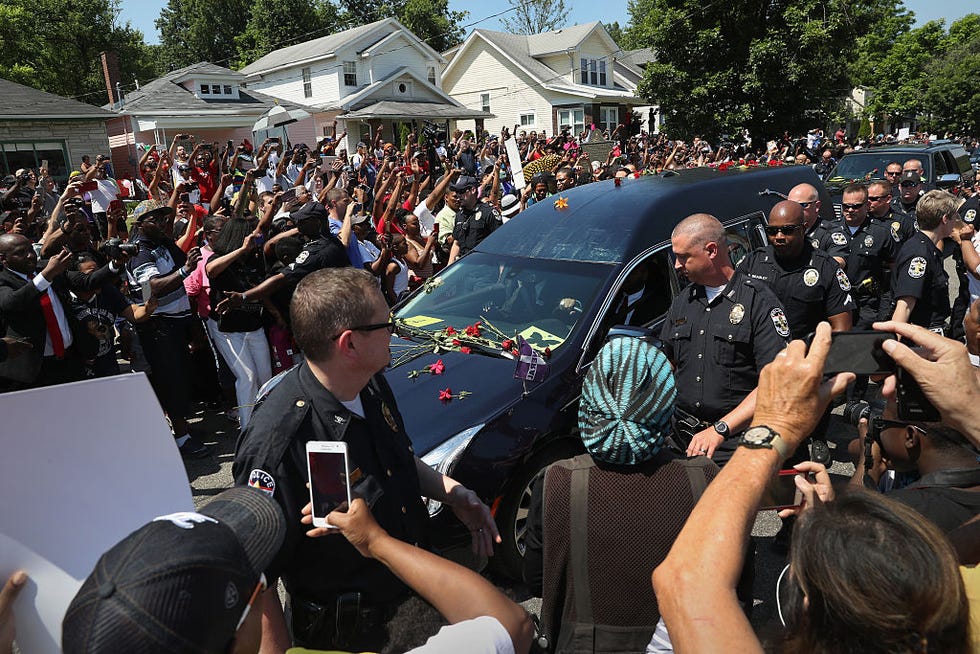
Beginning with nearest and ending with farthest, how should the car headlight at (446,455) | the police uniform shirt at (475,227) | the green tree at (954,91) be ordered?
the car headlight at (446,455) → the police uniform shirt at (475,227) → the green tree at (954,91)

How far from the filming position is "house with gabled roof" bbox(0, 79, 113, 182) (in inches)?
837

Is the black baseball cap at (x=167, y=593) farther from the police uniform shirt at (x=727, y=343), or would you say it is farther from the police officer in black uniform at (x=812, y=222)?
the police officer in black uniform at (x=812, y=222)

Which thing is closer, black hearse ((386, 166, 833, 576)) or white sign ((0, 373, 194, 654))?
white sign ((0, 373, 194, 654))

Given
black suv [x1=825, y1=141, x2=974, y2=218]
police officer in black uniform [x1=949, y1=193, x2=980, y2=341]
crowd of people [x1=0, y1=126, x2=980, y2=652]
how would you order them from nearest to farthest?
crowd of people [x1=0, y1=126, x2=980, y2=652]
police officer in black uniform [x1=949, y1=193, x2=980, y2=341]
black suv [x1=825, y1=141, x2=974, y2=218]

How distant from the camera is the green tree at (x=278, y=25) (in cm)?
5391

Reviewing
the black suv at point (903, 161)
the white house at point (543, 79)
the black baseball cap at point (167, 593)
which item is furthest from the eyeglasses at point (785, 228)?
the white house at point (543, 79)

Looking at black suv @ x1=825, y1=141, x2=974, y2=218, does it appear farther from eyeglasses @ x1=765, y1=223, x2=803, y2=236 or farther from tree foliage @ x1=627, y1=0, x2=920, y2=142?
tree foliage @ x1=627, y1=0, x2=920, y2=142

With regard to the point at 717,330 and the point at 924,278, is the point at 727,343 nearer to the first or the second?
the point at 717,330

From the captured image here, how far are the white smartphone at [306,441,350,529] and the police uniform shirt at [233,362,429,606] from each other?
0.72 ft

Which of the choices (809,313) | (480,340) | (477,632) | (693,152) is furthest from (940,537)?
(693,152)

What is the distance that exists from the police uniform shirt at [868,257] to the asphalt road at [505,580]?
44.3 inches

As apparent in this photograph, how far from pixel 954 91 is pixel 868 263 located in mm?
43327

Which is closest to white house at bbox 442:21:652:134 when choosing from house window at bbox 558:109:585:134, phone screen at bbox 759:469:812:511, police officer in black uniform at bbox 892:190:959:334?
house window at bbox 558:109:585:134

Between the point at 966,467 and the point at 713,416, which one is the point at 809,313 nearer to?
the point at 713,416
